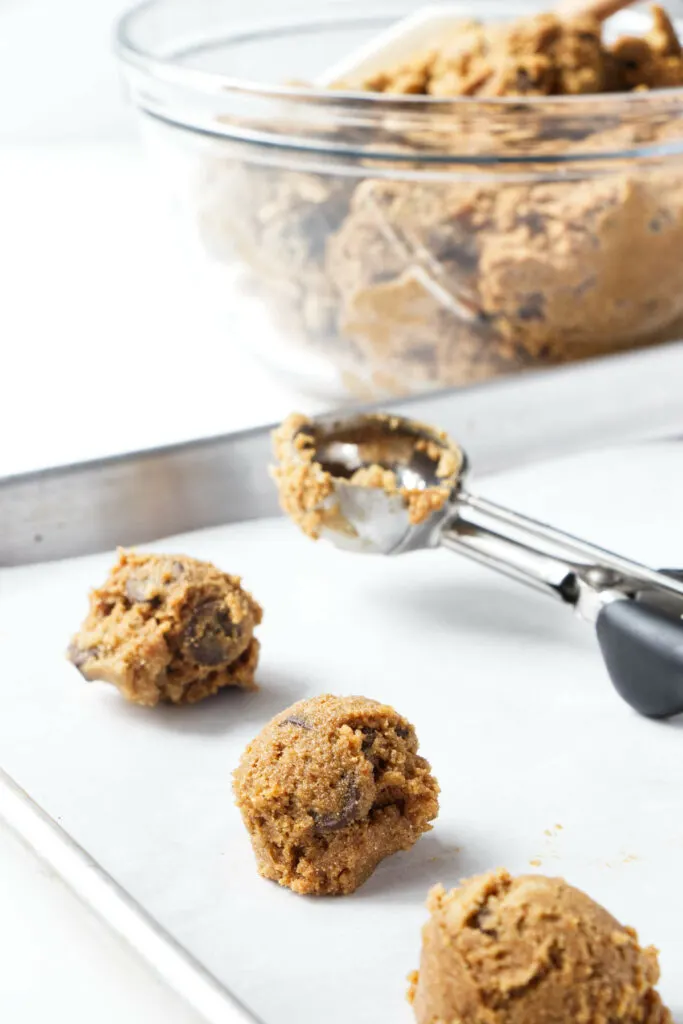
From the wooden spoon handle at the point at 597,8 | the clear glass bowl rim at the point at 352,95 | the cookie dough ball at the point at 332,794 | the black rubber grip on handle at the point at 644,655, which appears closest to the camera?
the cookie dough ball at the point at 332,794

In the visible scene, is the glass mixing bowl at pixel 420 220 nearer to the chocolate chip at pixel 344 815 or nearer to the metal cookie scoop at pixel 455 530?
the metal cookie scoop at pixel 455 530

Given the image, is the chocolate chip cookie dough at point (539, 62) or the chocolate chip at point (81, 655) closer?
the chocolate chip at point (81, 655)

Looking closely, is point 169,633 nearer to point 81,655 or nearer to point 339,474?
point 81,655

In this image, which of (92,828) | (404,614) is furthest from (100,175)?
(92,828)

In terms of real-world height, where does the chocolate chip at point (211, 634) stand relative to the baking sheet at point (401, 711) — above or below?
above

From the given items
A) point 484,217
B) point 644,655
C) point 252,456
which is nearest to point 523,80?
point 484,217

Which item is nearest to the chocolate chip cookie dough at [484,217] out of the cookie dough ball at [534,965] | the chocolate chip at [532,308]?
the chocolate chip at [532,308]
